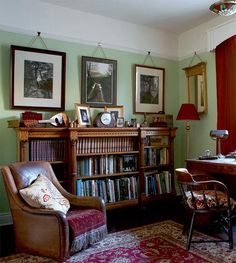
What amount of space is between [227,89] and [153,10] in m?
1.51

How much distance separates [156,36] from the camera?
4586mm

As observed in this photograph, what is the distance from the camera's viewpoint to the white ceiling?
3646 millimetres

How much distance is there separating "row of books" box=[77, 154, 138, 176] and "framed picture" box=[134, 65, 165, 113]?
2.76 ft

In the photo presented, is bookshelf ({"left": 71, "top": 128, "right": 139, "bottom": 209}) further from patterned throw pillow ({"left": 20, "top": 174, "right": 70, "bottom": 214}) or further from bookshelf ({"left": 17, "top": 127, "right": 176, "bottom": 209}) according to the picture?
patterned throw pillow ({"left": 20, "top": 174, "right": 70, "bottom": 214})

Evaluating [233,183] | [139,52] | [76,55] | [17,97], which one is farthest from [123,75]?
[233,183]

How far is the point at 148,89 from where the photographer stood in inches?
176

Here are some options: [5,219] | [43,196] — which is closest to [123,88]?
[43,196]

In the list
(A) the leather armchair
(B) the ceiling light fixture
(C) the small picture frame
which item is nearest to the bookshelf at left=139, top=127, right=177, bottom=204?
(C) the small picture frame

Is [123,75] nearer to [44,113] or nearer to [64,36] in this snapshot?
[64,36]

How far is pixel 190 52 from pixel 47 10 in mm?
2320

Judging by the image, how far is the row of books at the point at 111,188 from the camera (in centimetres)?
359

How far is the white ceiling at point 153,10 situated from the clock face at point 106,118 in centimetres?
144

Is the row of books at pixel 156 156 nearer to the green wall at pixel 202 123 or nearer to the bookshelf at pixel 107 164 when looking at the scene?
the bookshelf at pixel 107 164

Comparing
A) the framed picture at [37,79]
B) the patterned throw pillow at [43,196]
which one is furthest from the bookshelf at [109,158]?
the patterned throw pillow at [43,196]
